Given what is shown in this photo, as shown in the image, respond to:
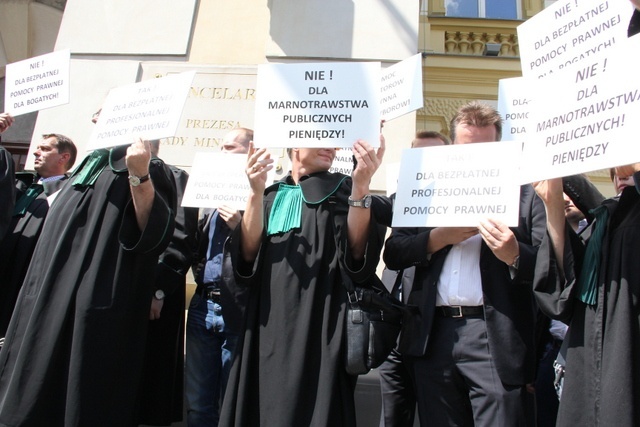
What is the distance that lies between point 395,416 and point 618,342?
1.31 m

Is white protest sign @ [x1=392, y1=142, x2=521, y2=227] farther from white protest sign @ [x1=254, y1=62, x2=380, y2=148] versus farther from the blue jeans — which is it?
the blue jeans

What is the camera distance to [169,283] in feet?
10.4

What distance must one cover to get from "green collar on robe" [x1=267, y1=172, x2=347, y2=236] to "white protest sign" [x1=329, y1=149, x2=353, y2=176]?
1056 millimetres

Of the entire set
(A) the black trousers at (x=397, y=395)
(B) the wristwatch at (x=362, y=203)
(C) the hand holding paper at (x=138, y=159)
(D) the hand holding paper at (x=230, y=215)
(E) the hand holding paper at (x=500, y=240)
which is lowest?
(A) the black trousers at (x=397, y=395)

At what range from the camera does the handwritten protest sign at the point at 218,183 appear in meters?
3.32

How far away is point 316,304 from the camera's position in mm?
2539

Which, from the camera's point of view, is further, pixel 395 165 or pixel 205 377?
pixel 395 165

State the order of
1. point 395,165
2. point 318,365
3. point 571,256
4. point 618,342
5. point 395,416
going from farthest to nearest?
point 395,165, point 395,416, point 318,365, point 571,256, point 618,342

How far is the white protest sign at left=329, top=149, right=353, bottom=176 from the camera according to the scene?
3918 mm

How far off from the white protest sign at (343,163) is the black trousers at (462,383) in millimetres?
1543

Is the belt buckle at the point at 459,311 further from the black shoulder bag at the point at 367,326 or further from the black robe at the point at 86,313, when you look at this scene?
the black robe at the point at 86,313

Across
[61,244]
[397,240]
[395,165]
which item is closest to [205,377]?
[61,244]

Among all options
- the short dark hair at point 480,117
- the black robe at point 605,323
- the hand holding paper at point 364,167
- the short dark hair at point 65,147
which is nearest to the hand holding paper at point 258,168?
the hand holding paper at point 364,167

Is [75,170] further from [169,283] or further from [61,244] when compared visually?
[169,283]
